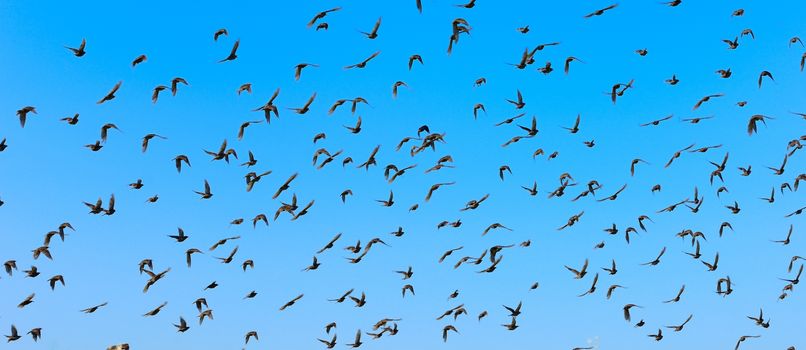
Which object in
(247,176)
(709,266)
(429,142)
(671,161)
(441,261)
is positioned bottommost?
(709,266)

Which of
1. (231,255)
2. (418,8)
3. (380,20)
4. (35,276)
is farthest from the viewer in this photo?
(231,255)

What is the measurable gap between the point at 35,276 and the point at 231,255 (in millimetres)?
12241

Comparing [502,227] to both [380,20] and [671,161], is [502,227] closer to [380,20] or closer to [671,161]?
[671,161]

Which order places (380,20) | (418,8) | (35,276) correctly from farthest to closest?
1. (35,276)
2. (380,20)
3. (418,8)

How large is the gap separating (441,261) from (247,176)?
13721 millimetres

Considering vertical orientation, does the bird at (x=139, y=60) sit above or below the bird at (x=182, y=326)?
above

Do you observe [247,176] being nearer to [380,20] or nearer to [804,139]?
[380,20]

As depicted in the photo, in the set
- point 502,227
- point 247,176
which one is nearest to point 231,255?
point 247,176

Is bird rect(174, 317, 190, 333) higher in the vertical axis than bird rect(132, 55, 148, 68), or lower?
lower

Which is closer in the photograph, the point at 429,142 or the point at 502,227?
the point at 429,142

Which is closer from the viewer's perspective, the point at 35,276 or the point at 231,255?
the point at 35,276

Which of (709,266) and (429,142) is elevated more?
(429,142)

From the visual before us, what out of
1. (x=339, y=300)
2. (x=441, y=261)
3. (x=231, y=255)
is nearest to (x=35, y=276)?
(x=231, y=255)

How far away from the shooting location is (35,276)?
63250 mm
